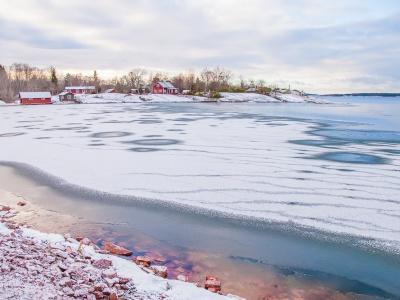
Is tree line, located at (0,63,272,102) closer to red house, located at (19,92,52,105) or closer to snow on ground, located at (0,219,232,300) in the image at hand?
red house, located at (19,92,52,105)

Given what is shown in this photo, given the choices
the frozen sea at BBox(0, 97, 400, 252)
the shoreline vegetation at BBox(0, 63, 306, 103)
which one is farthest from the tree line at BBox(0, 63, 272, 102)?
the frozen sea at BBox(0, 97, 400, 252)

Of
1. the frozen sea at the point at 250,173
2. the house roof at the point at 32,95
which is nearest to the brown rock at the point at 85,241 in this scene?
the frozen sea at the point at 250,173

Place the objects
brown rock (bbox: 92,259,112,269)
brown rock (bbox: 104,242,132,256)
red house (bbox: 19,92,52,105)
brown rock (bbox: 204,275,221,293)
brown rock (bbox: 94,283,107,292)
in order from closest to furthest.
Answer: brown rock (bbox: 94,283,107,292) → brown rock (bbox: 204,275,221,293) → brown rock (bbox: 92,259,112,269) → brown rock (bbox: 104,242,132,256) → red house (bbox: 19,92,52,105)

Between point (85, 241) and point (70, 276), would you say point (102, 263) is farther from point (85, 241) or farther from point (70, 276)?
point (85, 241)

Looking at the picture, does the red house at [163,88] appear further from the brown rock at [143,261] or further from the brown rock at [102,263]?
the brown rock at [102,263]

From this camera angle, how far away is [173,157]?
13781mm

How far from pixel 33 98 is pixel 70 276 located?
7707 centimetres

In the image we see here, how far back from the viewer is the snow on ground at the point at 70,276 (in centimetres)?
429

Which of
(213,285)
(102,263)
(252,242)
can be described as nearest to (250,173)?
(252,242)

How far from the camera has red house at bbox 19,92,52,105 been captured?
244 feet

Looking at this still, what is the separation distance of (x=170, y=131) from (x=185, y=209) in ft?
45.0

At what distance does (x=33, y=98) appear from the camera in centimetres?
7506

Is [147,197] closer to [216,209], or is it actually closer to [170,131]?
[216,209]

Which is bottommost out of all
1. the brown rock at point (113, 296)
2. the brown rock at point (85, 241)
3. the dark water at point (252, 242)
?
the dark water at point (252, 242)
